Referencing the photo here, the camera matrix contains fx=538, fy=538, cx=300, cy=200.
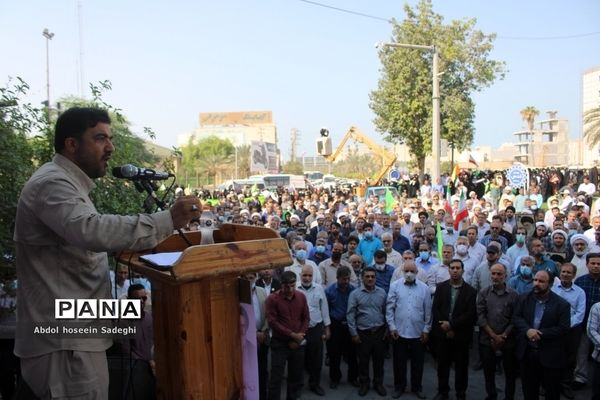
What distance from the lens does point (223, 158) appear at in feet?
251

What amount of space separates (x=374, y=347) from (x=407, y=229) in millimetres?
5983

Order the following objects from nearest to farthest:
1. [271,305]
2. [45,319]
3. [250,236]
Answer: [45,319], [250,236], [271,305]

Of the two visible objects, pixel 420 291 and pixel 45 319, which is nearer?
pixel 45 319

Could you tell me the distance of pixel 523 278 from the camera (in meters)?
7.80

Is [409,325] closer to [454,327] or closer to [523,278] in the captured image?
[454,327]

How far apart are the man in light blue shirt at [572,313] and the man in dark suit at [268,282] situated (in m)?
3.82

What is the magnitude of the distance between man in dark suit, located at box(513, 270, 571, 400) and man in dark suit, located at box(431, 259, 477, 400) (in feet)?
2.12

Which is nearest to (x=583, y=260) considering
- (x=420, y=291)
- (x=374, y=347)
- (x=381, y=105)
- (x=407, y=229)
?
(x=420, y=291)

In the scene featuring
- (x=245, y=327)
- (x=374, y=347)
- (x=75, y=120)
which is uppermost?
(x=75, y=120)

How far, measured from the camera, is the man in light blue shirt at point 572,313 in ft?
22.2

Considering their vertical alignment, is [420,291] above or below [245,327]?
below

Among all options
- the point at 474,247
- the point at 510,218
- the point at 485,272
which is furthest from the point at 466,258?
the point at 510,218

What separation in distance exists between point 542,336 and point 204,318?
500cm

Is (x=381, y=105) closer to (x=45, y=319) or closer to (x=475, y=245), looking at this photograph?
(x=475, y=245)
